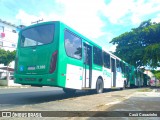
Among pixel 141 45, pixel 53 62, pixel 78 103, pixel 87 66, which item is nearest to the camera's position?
pixel 78 103

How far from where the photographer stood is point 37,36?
924cm

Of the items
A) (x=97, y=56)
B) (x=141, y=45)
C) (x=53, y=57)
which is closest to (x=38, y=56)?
(x=53, y=57)

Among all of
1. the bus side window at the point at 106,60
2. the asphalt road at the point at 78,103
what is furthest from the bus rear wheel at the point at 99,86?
the asphalt road at the point at 78,103

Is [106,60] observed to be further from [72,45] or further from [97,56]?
[72,45]

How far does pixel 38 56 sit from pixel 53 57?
781mm

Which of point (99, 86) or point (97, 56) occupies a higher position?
point (97, 56)

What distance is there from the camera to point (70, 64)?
9.23 meters

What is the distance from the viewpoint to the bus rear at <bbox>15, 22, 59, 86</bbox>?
841cm

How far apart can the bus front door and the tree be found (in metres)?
20.1

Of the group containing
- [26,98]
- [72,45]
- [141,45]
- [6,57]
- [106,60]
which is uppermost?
[141,45]

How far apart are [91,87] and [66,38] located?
367 centimetres

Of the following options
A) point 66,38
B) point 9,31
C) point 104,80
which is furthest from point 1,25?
point 66,38

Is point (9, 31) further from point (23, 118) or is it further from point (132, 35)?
point (23, 118)

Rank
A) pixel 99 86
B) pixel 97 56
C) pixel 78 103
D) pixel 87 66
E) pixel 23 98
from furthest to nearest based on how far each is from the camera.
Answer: pixel 99 86 → pixel 97 56 → pixel 87 66 → pixel 23 98 → pixel 78 103
